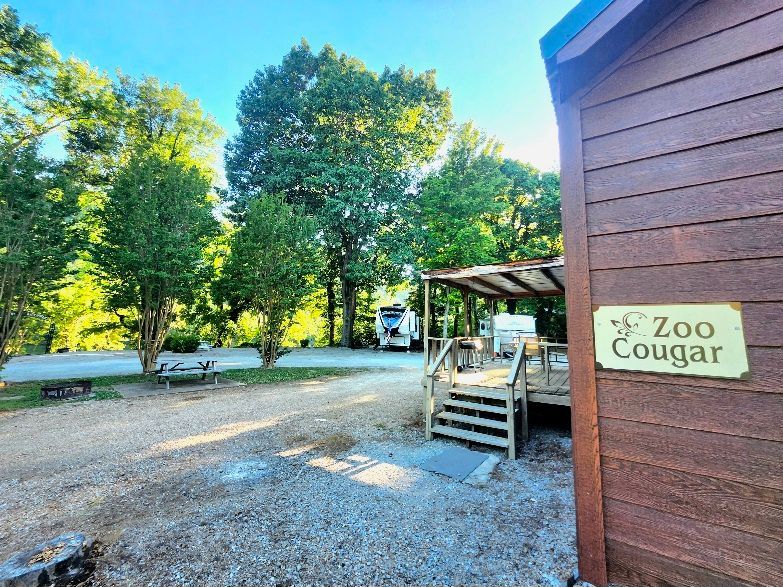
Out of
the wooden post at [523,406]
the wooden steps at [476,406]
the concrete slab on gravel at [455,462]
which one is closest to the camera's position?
the concrete slab on gravel at [455,462]

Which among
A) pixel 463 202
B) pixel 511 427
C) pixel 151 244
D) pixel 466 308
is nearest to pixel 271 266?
pixel 151 244

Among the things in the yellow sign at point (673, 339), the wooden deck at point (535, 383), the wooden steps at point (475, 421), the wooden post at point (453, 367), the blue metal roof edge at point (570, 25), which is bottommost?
the wooden steps at point (475, 421)

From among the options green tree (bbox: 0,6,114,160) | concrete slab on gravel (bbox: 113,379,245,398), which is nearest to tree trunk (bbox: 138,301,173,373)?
concrete slab on gravel (bbox: 113,379,245,398)

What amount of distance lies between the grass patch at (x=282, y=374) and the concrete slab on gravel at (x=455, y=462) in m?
6.88

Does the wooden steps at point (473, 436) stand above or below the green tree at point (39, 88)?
below

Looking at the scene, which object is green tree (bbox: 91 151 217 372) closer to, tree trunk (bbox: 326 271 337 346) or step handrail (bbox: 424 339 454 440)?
step handrail (bbox: 424 339 454 440)

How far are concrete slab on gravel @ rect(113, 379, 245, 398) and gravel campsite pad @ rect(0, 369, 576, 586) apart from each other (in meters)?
2.28

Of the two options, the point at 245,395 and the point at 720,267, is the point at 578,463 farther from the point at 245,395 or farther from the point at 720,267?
the point at 245,395

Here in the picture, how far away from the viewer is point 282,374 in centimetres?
1089

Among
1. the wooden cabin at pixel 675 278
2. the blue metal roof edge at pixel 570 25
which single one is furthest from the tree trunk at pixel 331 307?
the wooden cabin at pixel 675 278

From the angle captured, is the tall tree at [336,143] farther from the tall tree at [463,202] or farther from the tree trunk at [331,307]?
the tree trunk at [331,307]

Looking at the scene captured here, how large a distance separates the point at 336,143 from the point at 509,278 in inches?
624

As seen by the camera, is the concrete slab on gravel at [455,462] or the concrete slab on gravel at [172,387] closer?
the concrete slab on gravel at [455,462]

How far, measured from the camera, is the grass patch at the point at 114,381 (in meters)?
6.98
